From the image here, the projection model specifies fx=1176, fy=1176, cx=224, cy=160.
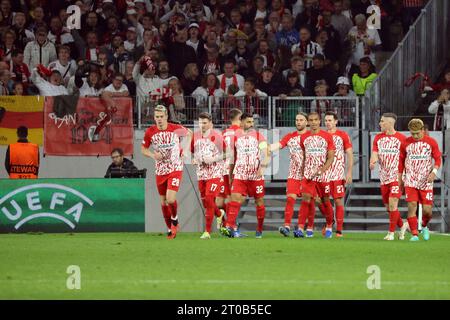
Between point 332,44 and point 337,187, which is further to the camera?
point 332,44

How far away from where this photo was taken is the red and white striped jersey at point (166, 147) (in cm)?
2064

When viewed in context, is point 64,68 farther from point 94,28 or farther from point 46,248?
point 46,248

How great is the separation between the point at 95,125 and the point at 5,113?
6.41 feet

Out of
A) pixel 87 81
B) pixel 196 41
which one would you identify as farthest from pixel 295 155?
pixel 196 41

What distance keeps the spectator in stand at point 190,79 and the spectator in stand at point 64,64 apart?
2598mm

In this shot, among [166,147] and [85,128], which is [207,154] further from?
[85,128]

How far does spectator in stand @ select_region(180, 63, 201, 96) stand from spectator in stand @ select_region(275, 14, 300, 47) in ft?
7.67

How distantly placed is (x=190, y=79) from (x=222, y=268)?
13086mm

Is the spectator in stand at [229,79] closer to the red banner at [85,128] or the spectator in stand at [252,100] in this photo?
the spectator in stand at [252,100]

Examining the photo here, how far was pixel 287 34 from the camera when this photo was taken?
28.2 metres

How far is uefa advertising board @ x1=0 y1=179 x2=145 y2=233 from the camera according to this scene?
77.2 feet

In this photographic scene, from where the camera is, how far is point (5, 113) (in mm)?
25438

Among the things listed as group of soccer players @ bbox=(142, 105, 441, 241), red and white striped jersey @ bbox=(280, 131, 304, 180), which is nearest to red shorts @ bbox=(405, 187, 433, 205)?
group of soccer players @ bbox=(142, 105, 441, 241)
